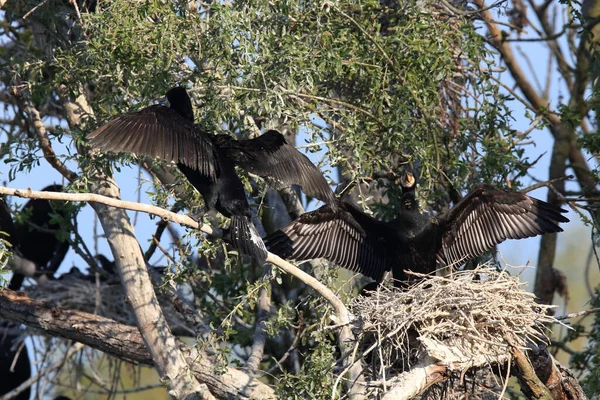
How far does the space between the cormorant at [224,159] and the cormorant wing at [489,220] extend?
49.3 inches

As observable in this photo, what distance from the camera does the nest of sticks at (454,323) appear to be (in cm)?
546

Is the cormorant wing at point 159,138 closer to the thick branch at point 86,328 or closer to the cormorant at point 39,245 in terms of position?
the thick branch at point 86,328

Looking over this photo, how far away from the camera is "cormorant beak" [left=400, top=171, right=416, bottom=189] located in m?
7.16

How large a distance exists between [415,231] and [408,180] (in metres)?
0.41

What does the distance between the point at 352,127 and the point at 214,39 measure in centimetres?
120

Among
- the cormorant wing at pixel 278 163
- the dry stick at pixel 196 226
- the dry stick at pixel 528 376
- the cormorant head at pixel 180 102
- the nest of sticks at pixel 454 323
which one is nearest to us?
the dry stick at pixel 196 226

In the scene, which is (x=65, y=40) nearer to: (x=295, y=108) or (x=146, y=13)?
(x=146, y=13)

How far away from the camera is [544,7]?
11.0m

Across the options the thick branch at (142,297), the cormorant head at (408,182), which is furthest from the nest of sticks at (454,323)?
the thick branch at (142,297)

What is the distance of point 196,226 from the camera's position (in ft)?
Answer: 17.6

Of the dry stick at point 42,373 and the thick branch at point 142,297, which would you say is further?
the dry stick at point 42,373

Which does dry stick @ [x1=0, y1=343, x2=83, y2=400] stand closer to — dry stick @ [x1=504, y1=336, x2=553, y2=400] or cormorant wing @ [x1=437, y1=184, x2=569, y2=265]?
cormorant wing @ [x1=437, y1=184, x2=569, y2=265]

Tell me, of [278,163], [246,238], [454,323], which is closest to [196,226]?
[246,238]

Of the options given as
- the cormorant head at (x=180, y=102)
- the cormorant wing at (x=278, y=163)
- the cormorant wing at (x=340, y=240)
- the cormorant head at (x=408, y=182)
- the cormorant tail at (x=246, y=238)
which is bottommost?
the cormorant tail at (x=246, y=238)
